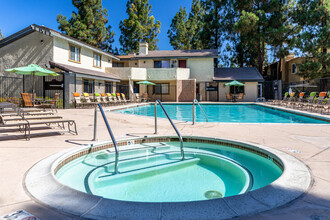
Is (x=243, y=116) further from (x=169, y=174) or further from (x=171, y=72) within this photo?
(x=171, y=72)

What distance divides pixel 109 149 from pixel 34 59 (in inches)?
594

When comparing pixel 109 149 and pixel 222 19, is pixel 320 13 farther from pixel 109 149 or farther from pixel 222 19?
pixel 109 149

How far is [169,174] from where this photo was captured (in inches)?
161

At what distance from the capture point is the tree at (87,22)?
30609 millimetres

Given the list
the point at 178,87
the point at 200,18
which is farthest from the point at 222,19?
the point at 178,87

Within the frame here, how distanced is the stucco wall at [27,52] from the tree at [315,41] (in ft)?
80.3

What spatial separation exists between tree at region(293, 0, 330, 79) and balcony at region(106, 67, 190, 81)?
496 inches

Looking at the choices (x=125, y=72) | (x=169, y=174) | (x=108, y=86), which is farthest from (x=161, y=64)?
(x=169, y=174)

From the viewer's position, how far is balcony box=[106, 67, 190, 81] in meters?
23.9

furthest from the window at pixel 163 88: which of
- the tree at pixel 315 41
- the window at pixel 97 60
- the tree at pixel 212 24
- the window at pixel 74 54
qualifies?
the tree at pixel 315 41

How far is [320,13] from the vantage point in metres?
22.0

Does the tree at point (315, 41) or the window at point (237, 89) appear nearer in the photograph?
the tree at point (315, 41)

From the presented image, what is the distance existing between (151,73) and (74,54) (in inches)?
353

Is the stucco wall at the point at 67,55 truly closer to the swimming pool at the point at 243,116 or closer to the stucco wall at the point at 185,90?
the swimming pool at the point at 243,116
